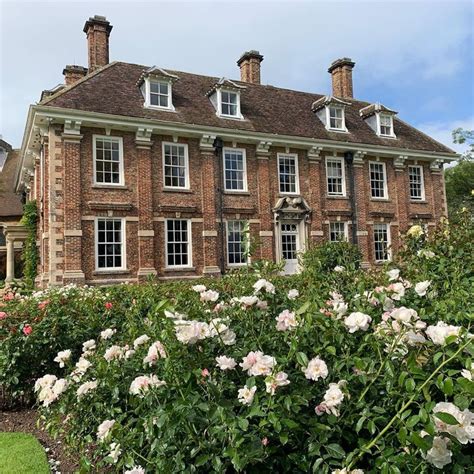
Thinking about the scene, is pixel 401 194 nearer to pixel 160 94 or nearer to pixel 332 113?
pixel 332 113

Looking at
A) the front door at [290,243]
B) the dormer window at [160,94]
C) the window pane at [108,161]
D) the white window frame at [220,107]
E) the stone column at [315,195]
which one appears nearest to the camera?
the window pane at [108,161]

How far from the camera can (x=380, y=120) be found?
2494cm

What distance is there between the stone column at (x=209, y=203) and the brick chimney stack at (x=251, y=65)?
26.8 feet

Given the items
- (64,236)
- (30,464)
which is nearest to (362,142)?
(64,236)

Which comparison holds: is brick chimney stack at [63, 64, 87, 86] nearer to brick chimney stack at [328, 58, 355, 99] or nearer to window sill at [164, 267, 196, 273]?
window sill at [164, 267, 196, 273]

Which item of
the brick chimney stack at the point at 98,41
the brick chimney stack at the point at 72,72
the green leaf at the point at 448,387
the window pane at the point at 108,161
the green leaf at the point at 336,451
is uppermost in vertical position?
the brick chimney stack at the point at 98,41

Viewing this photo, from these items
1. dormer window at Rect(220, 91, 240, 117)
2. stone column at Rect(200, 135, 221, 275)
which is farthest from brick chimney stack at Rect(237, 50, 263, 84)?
stone column at Rect(200, 135, 221, 275)

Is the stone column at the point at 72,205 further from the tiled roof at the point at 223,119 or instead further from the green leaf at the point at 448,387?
the green leaf at the point at 448,387

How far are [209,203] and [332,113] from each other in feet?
29.8

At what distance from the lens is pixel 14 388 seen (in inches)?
223

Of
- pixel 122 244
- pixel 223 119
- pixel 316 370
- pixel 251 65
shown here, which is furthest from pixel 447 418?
pixel 251 65

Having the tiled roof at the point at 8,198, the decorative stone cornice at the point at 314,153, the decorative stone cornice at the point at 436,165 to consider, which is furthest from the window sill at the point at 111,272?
the decorative stone cornice at the point at 436,165

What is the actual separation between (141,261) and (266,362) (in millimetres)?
15659

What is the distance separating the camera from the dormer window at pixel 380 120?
24.8 meters
